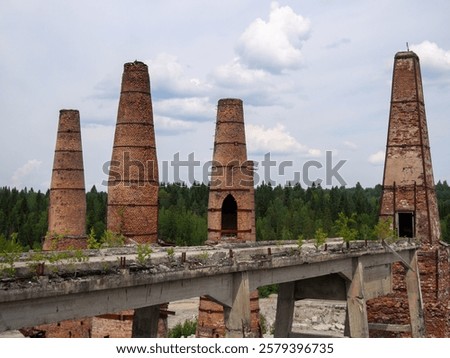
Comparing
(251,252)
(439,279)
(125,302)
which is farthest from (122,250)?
(439,279)

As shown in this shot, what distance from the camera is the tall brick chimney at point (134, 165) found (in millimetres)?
16422

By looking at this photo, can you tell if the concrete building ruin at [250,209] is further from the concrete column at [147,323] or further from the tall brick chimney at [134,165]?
the concrete column at [147,323]

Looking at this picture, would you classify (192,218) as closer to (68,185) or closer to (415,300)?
(68,185)

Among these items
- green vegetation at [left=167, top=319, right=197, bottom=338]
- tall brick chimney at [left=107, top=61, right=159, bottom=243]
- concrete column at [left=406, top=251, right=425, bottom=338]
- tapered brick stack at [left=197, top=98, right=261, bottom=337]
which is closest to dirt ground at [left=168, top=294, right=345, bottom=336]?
green vegetation at [left=167, top=319, right=197, bottom=338]

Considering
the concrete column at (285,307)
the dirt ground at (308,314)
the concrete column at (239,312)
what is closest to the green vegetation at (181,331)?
the dirt ground at (308,314)

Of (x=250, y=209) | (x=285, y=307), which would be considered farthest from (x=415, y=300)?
(x=250, y=209)

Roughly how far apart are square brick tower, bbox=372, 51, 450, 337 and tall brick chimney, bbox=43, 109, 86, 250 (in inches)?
435

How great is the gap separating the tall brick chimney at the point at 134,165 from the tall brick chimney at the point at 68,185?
3.68 metres

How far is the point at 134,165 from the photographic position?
652 inches

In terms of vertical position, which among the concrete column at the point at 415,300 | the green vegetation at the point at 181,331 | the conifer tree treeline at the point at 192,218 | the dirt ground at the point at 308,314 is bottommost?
the dirt ground at the point at 308,314

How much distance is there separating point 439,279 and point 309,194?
64.2m

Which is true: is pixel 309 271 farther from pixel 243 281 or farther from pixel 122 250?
pixel 122 250

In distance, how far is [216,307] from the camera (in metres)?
17.0

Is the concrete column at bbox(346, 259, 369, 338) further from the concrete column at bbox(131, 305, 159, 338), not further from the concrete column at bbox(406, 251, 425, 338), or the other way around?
the concrete column at bbox(131, 305, 159, 338)
